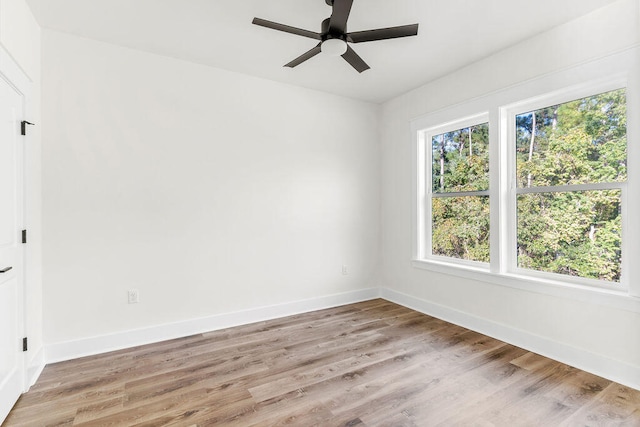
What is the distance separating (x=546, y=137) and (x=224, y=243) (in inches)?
128

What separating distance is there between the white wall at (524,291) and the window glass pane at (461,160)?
33 cm

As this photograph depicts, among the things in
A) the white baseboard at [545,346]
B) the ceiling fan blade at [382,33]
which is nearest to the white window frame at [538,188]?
the white baseboard at [545,346]

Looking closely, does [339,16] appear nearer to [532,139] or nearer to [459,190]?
[532,139]

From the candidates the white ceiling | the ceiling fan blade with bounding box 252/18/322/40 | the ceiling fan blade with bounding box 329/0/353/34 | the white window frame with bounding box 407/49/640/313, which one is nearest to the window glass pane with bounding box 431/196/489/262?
the white window frame with bounding box 407/49/640/313

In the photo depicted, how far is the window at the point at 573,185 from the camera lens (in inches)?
93.4

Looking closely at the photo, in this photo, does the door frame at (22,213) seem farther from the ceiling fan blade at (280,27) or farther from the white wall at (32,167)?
the ceiling fan blade at (280,27)

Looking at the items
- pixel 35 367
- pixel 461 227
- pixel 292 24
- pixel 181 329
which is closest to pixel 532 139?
pixel 461 227

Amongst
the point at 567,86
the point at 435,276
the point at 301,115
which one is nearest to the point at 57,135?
the point at 301,115

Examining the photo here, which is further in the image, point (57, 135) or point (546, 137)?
point (546, 137)

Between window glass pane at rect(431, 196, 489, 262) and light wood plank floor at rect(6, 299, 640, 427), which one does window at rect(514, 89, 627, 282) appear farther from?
light wood plank floor at rect(6, 299, 640, 427)

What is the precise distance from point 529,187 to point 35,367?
4.34 meters

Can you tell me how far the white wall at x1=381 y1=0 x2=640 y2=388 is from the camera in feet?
7.30

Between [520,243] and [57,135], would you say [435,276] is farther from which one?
[57,135]

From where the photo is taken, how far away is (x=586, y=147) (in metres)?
2.52
